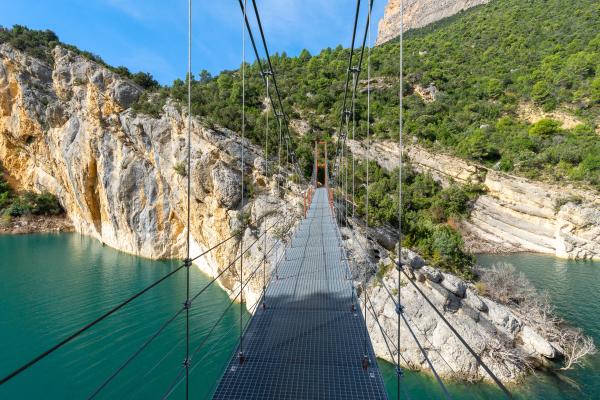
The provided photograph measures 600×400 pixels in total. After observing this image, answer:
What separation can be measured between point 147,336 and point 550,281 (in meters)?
14.8

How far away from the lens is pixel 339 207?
34.7ft


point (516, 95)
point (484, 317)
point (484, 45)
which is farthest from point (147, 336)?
point (484, 45)

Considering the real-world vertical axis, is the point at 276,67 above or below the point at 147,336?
above

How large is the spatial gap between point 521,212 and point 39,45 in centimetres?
3339

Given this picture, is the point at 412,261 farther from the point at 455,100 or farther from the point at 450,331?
the point at 455,100

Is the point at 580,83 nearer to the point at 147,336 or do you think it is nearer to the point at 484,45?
the point at 484,45

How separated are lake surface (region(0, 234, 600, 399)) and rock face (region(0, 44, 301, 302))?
1871 mm

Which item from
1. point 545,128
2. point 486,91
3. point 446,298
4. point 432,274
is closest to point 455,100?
point 486,91

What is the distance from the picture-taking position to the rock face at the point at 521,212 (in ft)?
44.1

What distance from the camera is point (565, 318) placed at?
8234mm

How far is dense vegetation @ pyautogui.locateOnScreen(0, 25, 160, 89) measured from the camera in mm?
17688

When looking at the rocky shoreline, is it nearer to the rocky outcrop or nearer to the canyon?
the canyon

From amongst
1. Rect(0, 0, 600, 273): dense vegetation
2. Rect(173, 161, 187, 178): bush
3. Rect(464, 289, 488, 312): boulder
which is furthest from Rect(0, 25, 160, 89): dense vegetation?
Rect(464, 289, 488, 312): boulder

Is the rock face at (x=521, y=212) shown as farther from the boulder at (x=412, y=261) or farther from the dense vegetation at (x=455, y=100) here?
the boulder at (x=412, y=261)
